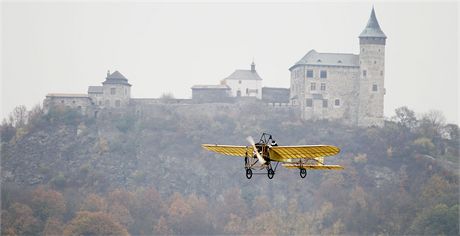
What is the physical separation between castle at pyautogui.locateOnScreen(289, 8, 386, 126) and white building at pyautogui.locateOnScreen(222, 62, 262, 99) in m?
5.59

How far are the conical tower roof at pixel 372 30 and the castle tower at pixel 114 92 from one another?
3934 cm

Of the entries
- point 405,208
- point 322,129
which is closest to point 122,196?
point 322,129

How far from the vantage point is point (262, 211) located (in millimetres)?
141000

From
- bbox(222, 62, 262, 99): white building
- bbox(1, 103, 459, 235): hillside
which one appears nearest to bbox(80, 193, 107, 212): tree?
bbox(1, 103, 459, 235): hillside

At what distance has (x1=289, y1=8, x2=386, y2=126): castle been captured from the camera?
479ft

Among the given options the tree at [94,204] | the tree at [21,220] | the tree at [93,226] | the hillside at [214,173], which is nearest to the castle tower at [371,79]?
the hillside at [214,173]

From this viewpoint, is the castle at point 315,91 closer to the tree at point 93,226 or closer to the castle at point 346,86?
the castle at point 346,86

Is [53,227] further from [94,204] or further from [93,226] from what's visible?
[94,204]

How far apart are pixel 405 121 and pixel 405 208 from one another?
2129 cm

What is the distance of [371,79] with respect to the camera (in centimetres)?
14662

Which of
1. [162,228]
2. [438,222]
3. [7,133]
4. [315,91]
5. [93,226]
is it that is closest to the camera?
[93,226]

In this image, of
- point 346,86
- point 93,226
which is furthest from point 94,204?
point 346,86

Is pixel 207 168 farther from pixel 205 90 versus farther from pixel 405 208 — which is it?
pixel 405 208

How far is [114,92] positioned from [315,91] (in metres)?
32.2
